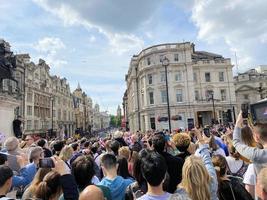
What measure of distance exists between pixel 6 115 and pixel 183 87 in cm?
4187

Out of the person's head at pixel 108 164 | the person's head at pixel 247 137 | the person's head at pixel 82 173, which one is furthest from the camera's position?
the person's head at pixel 247 137

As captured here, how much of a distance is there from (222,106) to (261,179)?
56000 millimetres

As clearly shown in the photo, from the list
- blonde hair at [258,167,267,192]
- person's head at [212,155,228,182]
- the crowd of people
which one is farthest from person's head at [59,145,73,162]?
blonde hair at [258,167,267,192]

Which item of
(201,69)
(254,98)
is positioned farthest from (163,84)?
(254,98)

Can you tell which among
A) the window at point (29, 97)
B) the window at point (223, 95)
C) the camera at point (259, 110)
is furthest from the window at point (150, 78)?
the camera at point (259, 110)

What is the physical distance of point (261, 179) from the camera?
2514mm

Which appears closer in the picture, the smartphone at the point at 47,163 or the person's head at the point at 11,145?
the smartphone at the point at 47,163

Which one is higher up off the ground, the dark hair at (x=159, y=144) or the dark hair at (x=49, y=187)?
the dark hair at (x=159, y=144)

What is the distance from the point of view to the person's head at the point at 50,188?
3318 mm

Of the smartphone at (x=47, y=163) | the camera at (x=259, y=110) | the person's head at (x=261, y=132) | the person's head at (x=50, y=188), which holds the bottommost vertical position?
the person's head at (x=50, y=188)

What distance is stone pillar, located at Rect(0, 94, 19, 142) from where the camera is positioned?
51.7ft

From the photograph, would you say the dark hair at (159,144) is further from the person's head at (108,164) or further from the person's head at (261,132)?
the person's head at (261,132)

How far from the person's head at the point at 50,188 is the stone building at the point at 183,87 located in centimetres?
4883

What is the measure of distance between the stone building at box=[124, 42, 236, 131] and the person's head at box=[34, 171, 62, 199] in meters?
48.8
